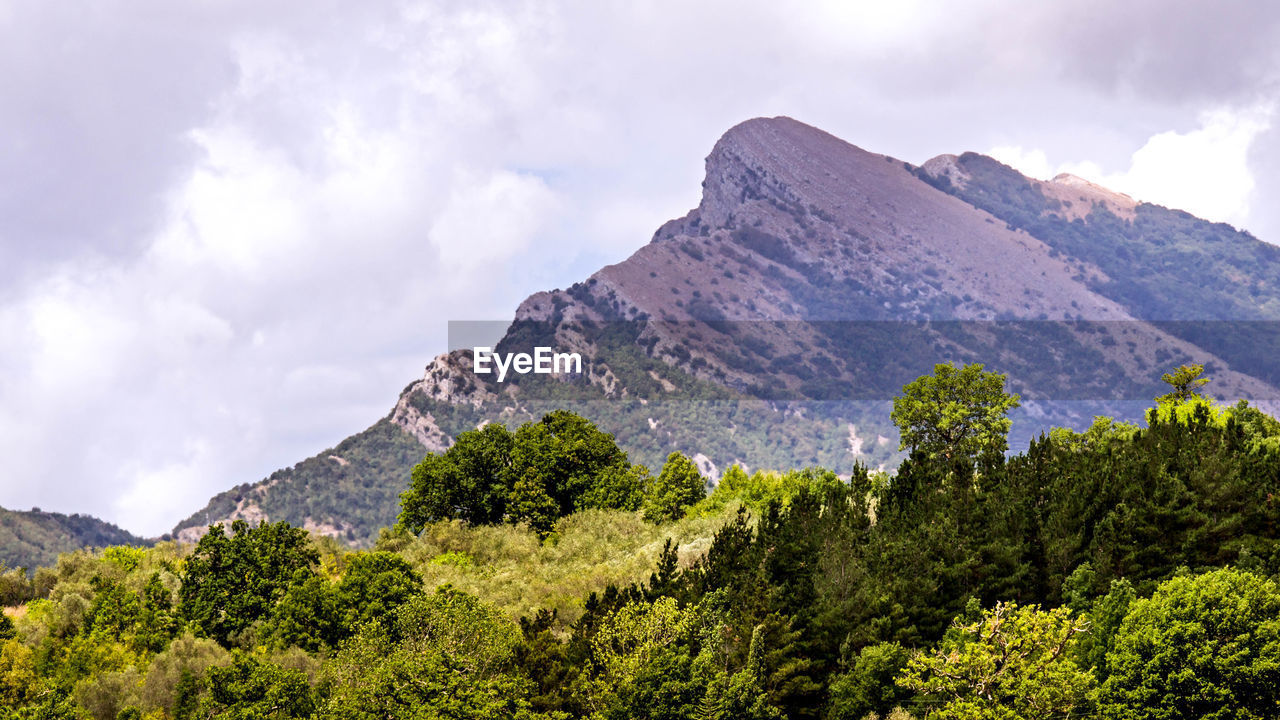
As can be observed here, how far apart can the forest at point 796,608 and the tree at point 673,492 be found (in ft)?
8.21

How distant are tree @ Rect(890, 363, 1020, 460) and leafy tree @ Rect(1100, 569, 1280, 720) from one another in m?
51.6

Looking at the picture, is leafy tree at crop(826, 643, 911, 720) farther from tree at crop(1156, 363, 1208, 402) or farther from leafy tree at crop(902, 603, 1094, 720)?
tree at crop(1156, 363, 1208, 402)

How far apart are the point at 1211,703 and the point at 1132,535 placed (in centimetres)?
2353

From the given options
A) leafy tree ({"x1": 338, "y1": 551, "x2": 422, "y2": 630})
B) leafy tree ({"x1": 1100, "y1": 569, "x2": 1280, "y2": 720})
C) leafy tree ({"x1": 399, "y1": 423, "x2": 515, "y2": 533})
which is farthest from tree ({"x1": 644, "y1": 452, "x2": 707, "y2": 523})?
leafy tree ({"x1": 1100, "y1": 569, "x2": 1280, "y2": 720})

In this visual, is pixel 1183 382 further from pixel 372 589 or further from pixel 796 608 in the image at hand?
pixel 372 589

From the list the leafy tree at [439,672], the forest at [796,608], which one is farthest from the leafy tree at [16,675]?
the leafy tree at [439,672]

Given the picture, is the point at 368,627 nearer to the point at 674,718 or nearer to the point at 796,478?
the point at 674,718

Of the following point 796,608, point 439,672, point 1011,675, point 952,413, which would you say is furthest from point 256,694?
point 952,413

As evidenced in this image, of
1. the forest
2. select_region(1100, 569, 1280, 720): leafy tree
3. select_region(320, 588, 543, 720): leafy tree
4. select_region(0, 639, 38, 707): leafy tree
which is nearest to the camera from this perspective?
select_region(1100, 569, 1280, 720): leafy tree

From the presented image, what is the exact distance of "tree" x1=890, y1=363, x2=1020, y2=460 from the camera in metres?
130

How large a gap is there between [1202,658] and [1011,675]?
11.7m

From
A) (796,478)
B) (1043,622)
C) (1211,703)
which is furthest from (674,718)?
(796,478)

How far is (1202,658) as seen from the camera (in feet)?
244

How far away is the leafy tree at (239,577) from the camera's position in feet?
369
